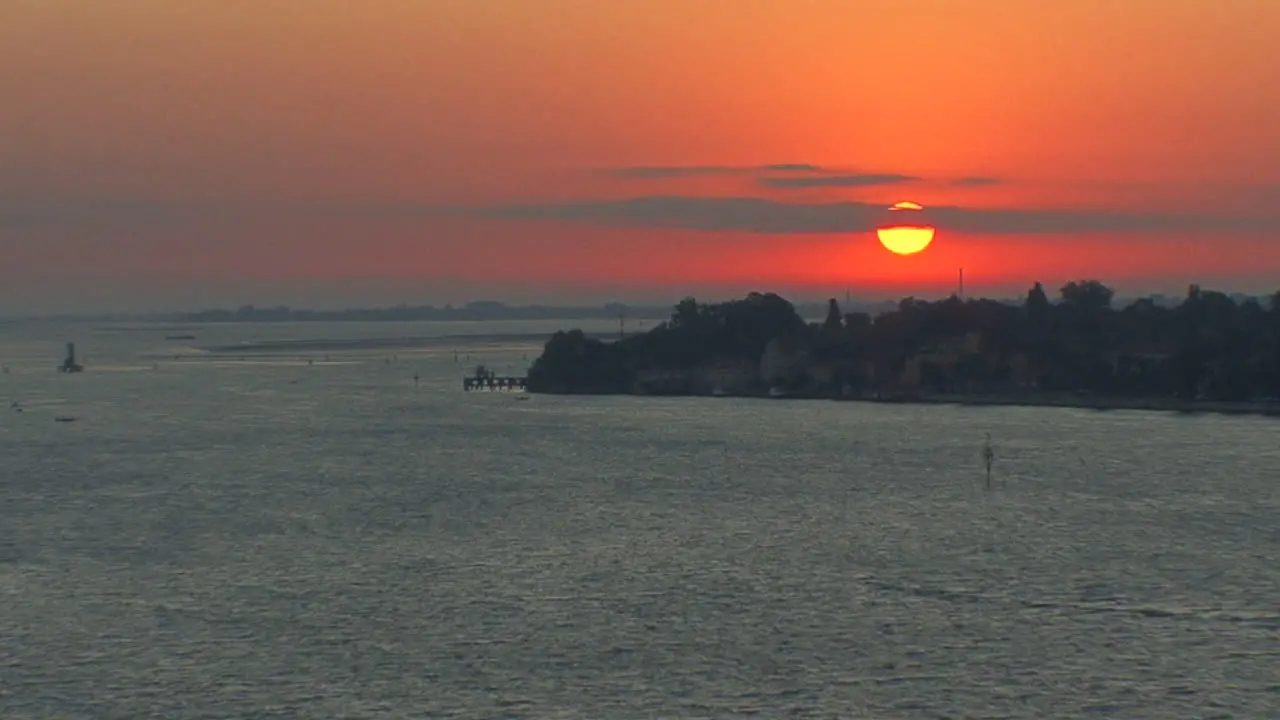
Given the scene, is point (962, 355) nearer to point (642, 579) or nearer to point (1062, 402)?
point (1062, 402)

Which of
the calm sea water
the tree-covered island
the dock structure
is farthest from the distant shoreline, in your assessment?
the calm sea water

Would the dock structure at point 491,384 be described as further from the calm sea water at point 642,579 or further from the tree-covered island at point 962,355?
the calm sea water at point 642,579

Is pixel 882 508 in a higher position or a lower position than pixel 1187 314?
lower

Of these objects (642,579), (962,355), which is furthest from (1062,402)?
(642,579)

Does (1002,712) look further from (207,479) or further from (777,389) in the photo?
(777,389)

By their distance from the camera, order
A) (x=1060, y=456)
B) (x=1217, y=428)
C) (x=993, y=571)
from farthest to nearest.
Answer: (x=1217, y=428)
(x=1060, y=456)
(x=993, y=571)

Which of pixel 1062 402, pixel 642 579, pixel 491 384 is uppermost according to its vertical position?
pixel 1062 402

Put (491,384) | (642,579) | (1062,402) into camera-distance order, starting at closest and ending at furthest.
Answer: (642,579) → (1062,402) → (491,384)

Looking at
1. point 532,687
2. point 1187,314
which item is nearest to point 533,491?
point 532,687
